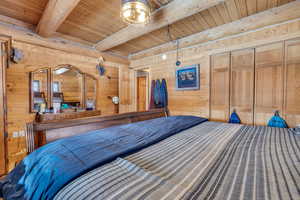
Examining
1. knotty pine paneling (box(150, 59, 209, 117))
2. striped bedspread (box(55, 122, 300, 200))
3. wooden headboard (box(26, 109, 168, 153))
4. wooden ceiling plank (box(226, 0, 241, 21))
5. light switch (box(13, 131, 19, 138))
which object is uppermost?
wooden ceiling plank (box(226, 0, 241, 21))

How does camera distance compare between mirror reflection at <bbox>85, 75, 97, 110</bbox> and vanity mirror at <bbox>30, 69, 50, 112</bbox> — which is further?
mirror reflection at <bbox>85, 75, 97, 110</bbox>

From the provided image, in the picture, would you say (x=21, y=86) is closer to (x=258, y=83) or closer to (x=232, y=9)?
(x=232, y=9)

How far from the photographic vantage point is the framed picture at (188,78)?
9.74 ft

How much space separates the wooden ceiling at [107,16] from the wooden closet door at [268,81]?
685mm

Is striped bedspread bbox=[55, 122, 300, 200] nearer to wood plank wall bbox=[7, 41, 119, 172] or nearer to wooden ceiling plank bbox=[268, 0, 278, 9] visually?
wooden ceiling plank bbox=[268, 0, 278, 9]

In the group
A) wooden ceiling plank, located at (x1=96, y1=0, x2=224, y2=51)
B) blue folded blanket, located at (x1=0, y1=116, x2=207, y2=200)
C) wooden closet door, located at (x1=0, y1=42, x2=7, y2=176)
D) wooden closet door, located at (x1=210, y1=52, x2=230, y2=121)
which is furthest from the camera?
wooden closet door, located at (x1=210, y1=52, x2=230, y2=121)

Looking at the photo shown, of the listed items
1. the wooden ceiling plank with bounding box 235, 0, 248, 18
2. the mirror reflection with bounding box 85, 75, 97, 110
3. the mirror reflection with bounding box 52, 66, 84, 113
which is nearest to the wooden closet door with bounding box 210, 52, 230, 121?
the wooden ceiling plank with bounding box 235, 0, 248, 18

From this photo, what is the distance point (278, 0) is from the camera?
6.01 feet

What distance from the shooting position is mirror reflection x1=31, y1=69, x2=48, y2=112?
98.3 inches

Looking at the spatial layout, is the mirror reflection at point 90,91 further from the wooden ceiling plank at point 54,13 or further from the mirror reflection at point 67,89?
the wooden ceiling plank at point 54,13

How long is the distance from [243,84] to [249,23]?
1046mm

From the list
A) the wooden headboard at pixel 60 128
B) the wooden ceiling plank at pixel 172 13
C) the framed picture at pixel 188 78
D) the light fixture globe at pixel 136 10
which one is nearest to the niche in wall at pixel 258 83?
the framed picture at pixel 188 78

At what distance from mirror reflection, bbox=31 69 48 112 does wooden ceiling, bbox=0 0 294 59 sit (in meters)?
0.91

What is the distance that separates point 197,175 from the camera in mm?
658
